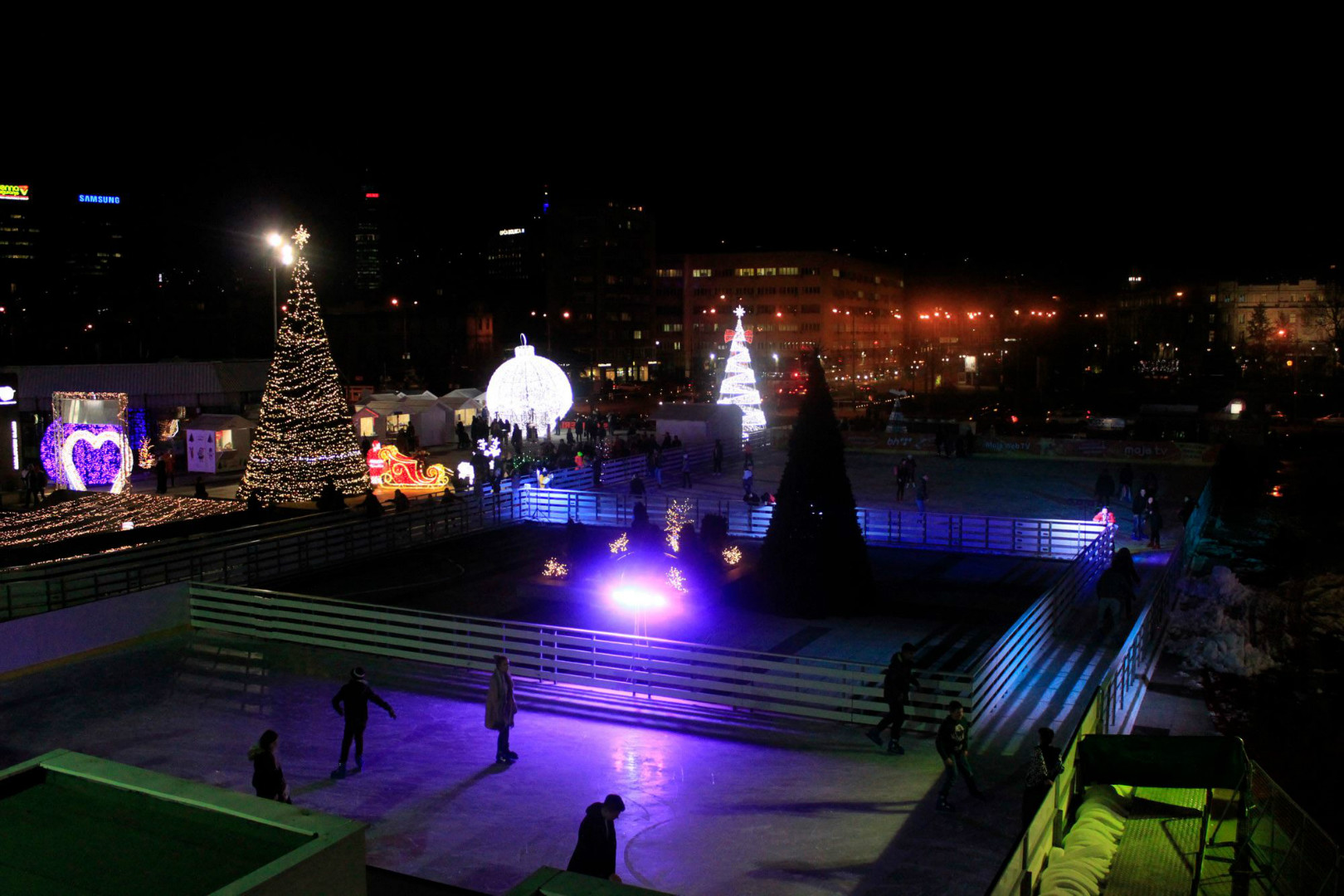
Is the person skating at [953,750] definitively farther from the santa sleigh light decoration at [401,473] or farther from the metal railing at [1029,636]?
the santa sleigh light decoration at [401,473]

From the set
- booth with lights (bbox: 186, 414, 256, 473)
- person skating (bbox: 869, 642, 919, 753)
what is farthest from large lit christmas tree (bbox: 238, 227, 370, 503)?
person skating (bbox: 869, 642, 919, 753)

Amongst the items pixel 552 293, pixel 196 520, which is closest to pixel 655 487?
pixel 196 520

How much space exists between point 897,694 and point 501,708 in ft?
13.6

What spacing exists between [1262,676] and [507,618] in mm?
13239

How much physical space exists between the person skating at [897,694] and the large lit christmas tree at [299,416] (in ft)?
60.9

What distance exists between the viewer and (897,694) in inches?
410

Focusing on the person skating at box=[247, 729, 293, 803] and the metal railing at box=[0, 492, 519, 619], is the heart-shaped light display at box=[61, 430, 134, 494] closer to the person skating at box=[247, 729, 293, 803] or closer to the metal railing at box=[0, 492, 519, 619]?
the metal railing at box=[0, 492, 519, 619]

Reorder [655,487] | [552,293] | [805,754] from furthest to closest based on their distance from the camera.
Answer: [552,293]
[655,487]
[805,754]

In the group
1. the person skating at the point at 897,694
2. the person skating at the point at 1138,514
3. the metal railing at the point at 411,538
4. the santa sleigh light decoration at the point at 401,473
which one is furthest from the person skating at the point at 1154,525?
the santa sleigh light decoration at the point at 401,473

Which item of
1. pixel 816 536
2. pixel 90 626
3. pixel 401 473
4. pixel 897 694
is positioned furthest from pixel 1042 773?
pixel 401 473

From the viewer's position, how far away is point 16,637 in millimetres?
13453

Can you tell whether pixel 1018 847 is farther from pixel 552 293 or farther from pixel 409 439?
pixel 552 293

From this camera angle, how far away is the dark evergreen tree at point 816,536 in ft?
53.3

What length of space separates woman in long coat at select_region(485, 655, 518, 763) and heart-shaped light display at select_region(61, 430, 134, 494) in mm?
20450
